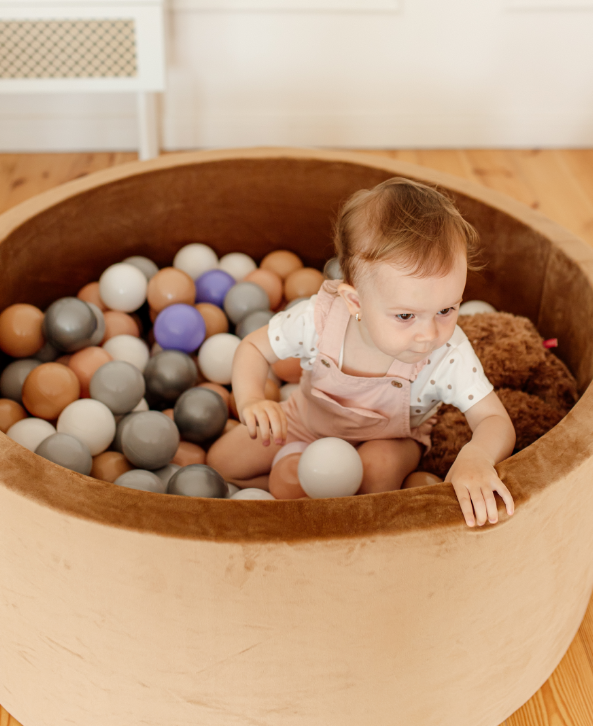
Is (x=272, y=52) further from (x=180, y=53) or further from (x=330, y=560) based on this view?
(x=330, y=560)

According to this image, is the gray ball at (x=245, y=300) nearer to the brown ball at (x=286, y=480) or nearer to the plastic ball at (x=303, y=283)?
the plastic ball at (x=303, y=283)

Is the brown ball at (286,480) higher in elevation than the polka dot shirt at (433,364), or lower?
lower

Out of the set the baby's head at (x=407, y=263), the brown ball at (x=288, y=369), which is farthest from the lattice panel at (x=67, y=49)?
the baby's head at (x=407, y=263)

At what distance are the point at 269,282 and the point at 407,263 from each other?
68 centimetres

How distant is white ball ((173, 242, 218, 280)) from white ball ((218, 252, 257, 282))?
0.03 metres

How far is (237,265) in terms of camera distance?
151 centimetres

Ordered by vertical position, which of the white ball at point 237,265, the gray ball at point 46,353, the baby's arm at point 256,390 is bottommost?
the gray ball at point 46,353

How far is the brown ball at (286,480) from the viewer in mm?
1045

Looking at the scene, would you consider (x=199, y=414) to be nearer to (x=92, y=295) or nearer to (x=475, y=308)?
(x=92, y=295)

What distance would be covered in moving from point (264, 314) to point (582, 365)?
1.83 feet

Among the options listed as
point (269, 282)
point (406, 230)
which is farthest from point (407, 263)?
point (269, 282)

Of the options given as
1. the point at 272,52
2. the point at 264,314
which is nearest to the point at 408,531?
the point at 264,314

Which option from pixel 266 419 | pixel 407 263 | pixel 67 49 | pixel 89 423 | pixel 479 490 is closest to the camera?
pixel 479 490

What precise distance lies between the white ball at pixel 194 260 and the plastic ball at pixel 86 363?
0.29 m
